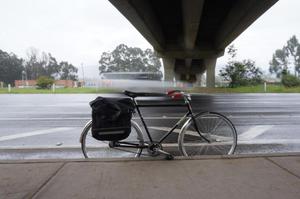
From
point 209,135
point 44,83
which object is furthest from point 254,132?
point 44,83

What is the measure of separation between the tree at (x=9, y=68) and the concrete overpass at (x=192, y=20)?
54.5m

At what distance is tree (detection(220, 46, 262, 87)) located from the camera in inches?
1431

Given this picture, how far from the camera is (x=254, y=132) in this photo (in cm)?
815

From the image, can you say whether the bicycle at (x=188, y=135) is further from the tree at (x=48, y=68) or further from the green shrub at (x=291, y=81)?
the tree at (x=48, y=68)

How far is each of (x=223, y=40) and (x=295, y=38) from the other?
296 ft

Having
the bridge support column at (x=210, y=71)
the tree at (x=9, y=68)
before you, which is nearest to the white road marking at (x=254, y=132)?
the bridge support column at (x=210, y=71)

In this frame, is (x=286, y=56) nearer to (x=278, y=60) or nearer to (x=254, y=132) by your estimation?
(x=278, y=60)

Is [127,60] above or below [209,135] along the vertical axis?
above

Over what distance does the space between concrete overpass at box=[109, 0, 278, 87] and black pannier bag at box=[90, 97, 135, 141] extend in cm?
1032

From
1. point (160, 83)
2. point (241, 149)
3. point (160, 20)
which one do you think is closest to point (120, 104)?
point (241, 149)

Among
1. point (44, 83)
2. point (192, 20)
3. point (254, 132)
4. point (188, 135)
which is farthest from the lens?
point (44, 83)

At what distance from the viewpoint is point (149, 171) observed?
4367mm

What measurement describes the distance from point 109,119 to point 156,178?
1.01m

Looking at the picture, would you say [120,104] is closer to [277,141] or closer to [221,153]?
[221,153]
